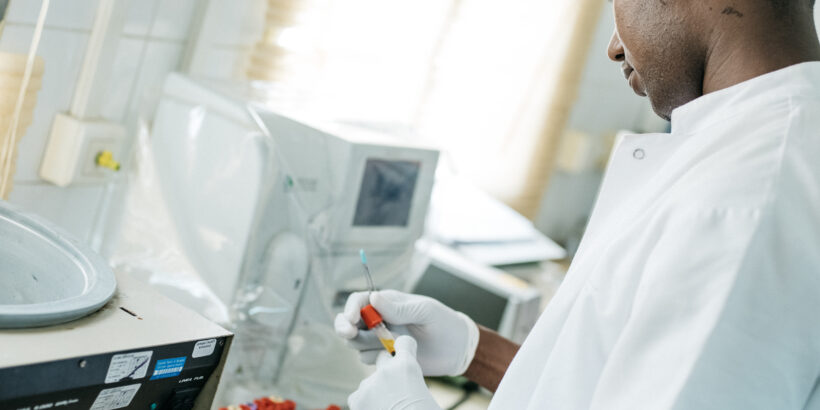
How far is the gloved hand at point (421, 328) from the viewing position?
1.18 metres

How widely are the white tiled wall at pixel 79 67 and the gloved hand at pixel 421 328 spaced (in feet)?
2.58

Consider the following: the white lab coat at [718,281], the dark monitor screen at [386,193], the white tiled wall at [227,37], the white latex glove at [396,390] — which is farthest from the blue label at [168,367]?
the white tiled wall at [227,37]

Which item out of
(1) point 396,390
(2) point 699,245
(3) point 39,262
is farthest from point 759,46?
(3) point 39,262

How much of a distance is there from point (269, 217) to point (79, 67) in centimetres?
51

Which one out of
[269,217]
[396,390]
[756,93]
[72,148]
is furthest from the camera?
[72,148]

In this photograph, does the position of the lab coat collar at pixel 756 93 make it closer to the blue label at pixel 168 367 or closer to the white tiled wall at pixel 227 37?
the blue label at pixel 168 367

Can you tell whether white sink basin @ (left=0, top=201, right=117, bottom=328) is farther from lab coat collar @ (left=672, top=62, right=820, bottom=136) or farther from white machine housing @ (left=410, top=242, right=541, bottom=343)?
white machine housing @ (left=410, top=242, right=541, bottom=343)

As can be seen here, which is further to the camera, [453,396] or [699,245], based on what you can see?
[453,396]

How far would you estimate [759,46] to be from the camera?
859 mm

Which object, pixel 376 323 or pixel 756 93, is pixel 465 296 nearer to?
pixel 376 323

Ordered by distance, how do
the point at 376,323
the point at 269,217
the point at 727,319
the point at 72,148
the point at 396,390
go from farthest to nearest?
the point at 72,148
the point at 269,217
the point at 376,323
the point at 396,390
the point at 727,319

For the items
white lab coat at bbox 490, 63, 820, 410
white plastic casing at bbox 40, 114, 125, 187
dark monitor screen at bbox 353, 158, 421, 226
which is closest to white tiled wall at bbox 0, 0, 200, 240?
white plastic casing at bbox 40, 114, 125, 187

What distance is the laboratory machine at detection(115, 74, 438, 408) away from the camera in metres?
1.46

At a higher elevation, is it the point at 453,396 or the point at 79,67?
the point at 79,67
